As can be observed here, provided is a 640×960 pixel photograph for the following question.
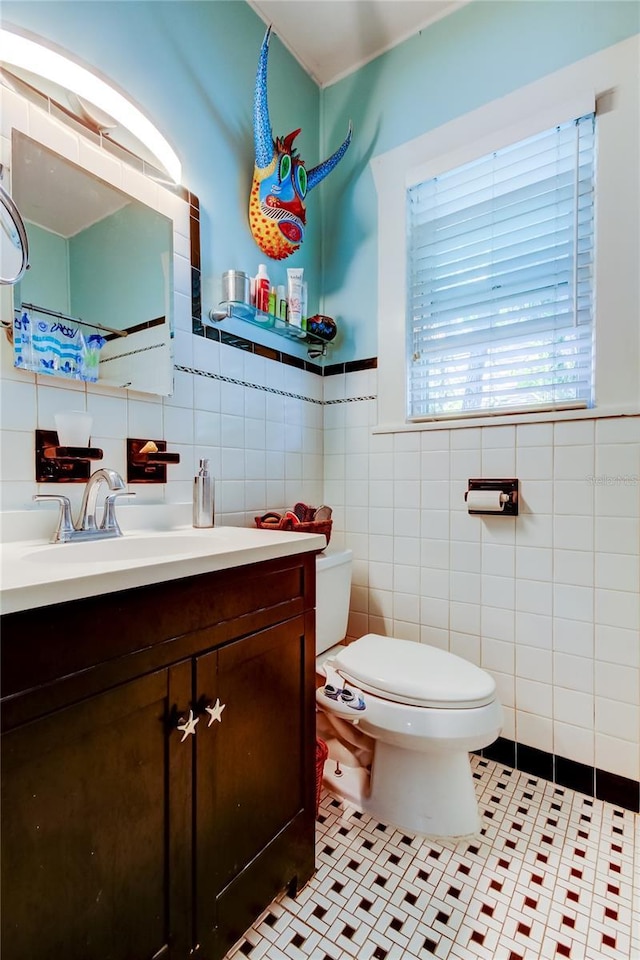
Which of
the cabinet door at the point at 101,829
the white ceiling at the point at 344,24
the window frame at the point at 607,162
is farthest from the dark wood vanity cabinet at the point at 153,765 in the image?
the white ceiling at the point at 344,24

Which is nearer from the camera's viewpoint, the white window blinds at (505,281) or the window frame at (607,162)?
the window frame at (607,162)

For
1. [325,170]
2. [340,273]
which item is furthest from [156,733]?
[325,170]

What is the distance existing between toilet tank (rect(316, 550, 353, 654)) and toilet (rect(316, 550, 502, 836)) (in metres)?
0.13

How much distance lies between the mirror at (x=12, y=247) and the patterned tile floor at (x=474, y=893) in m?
1.49

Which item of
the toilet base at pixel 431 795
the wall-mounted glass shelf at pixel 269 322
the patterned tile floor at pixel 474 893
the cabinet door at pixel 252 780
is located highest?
the wall-mounted glass shelf at pixel 269 322

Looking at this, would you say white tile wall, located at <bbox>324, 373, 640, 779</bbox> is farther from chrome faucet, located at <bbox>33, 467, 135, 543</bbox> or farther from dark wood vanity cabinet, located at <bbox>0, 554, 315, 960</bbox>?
chrome faucet, located at <bbox>33, 467, 135, 543</bbox>

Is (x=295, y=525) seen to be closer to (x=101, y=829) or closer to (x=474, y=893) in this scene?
(x=101, y=829)

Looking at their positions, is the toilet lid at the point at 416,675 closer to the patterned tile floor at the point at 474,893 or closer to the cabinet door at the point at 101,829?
the patterned tile floor at the point at 474,893

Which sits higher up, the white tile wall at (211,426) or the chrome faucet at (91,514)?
the white tile wall at (211,426)

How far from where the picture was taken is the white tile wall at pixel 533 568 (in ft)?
4.32

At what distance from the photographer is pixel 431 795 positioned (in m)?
1.20

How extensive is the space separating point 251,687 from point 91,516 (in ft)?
1.80

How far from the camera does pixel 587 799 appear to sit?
1.36 meters

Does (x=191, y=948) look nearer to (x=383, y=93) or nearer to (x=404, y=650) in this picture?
(x=404, y=650)
